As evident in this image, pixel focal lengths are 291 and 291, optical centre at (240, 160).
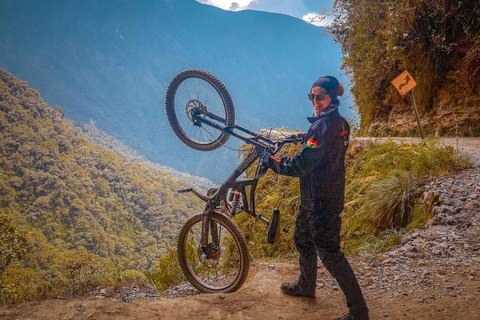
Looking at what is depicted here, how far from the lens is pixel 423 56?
8.66 metres

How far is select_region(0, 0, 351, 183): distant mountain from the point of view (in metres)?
108

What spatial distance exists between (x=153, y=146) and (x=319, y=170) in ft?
415

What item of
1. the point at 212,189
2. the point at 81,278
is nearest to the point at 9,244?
the point at 81,278

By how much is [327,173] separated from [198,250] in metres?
1.97

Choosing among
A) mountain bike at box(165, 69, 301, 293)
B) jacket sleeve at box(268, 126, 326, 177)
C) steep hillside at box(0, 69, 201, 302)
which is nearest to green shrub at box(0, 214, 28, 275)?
mountain bike at box(165, 69, 301, 293)

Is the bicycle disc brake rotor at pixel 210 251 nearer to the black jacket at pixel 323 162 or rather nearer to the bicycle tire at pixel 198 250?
the bicycle tire at pixel 198 250

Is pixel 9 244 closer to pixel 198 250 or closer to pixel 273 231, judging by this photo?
pixel 198 250

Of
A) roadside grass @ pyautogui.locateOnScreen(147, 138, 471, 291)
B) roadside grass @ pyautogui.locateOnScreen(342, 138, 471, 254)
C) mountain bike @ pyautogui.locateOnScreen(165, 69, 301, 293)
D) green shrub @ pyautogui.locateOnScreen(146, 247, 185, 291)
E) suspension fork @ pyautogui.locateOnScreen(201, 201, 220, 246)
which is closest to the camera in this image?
mountain bike @ pyautogui.locateOnScreen(165, 69, 301, 293)

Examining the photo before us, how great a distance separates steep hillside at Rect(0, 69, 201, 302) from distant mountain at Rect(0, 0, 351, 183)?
34.4 m

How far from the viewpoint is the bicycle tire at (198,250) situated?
121 inches

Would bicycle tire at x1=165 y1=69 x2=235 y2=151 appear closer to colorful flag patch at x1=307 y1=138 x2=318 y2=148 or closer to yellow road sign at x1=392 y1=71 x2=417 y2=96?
colorful flag patch at x1=307 y1=138 x2=318 y2=148

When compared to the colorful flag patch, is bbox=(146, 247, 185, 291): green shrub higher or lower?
lower

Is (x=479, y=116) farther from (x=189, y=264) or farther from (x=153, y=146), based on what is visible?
(x=153, y=146)

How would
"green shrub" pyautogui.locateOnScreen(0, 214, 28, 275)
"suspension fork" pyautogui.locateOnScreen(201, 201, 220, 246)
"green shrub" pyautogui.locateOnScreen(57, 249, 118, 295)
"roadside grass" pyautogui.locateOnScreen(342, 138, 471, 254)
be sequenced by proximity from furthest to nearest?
"green shrub" pyautogui.locateOnScreen(0, 214, 28, 275) < "roadside grass" pyautogui.locateOnScreen(342, 138, 471, 254) < "green shrub" pyautogui.locateOnScreen(57, 249, 118, 295) < "suspension fork" pyautogui.locateOnScreen(201, 201, 220, 246)
